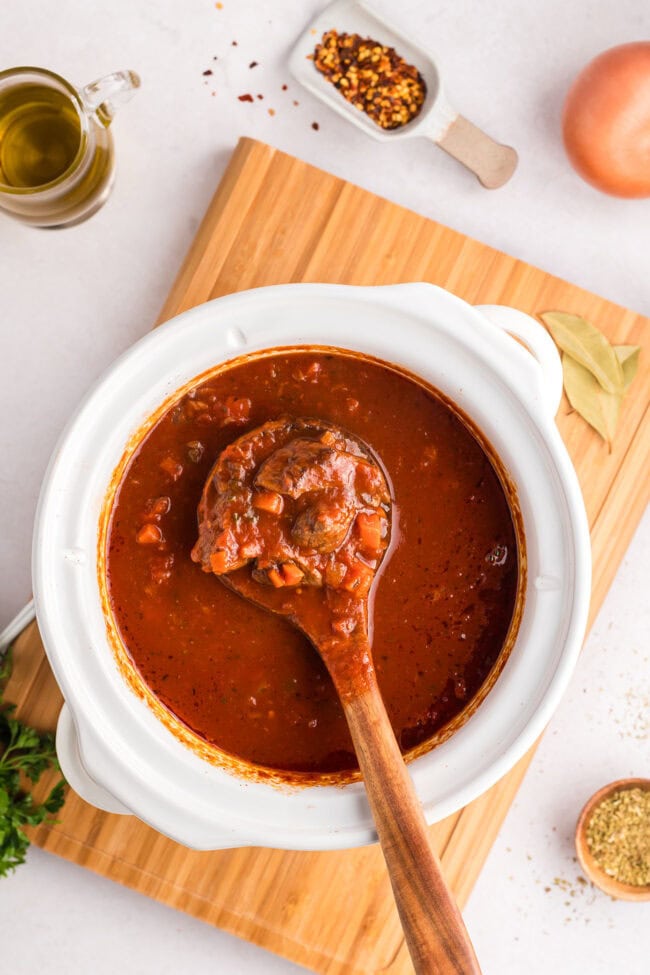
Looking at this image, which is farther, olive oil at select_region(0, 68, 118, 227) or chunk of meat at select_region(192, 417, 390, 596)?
olive oil at select_region(0, 68, 118, 227)

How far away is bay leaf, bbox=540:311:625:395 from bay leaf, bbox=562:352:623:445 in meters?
0.01

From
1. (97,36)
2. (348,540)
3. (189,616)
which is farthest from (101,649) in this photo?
(97,36)

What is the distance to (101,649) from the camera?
1.90 m

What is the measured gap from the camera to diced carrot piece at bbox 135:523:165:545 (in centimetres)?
192

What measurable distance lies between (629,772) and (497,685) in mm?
809

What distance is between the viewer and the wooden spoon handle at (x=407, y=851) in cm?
163

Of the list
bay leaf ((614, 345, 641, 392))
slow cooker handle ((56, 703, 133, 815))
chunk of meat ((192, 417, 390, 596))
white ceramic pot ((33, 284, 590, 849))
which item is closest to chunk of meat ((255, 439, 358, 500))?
chunk of meat ((192, 417, 390, 596))

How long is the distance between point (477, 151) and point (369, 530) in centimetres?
110

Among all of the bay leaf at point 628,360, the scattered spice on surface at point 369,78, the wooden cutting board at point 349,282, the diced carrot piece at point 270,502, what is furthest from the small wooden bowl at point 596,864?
the scattered spice on surface at point 369,78

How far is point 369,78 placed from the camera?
2.31 meters

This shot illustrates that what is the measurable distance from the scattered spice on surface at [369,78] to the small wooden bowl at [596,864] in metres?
1.85

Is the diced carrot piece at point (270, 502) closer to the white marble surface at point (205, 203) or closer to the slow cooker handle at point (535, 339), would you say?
the slow cooker handle at point (535, 339)

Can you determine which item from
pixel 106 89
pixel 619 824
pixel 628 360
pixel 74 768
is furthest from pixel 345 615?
pixel 106 89

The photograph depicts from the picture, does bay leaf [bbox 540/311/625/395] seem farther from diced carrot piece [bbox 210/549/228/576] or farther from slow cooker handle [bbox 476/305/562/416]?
diced carrot piece [bbox 210/549/228/576]
